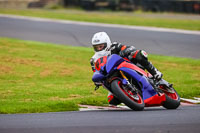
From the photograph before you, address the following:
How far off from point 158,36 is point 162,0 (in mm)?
11053

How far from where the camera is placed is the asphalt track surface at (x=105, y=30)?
18.9m

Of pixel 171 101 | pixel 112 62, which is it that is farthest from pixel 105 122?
pixel 171 101

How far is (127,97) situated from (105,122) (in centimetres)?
105

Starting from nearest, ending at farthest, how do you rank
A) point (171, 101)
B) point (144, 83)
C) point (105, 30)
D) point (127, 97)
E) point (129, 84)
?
point (127, 97) < point (129, 84) < point (144, 83) < point (171, 101) < point (105, 30)

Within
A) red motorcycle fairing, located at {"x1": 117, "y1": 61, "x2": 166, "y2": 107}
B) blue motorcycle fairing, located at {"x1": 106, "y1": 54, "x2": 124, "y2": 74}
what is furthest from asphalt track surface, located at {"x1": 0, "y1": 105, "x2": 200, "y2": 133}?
blue motorcycle fairing, located at {"x1": 106, "y1": 54, "x2": 124, "y2": 74}

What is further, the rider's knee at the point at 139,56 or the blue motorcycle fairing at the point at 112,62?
the rider's knee at the point at 139,56

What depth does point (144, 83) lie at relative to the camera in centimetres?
789

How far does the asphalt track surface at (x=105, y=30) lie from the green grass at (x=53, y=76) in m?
1.38

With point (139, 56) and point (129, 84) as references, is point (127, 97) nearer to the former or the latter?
point (129, 84)

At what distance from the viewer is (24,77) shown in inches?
508

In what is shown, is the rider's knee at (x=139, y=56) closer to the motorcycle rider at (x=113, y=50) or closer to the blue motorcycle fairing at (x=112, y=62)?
the motorcycle rider at (x=113, y=50)

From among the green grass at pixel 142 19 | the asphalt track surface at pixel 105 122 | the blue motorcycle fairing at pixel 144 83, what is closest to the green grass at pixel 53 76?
the asphalt track surface at pixel 105 122

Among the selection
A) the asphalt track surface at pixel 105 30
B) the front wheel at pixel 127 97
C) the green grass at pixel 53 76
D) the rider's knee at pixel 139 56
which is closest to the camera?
the front wheel at pixel 127 97

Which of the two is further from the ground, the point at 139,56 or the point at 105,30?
the point at 139,56
